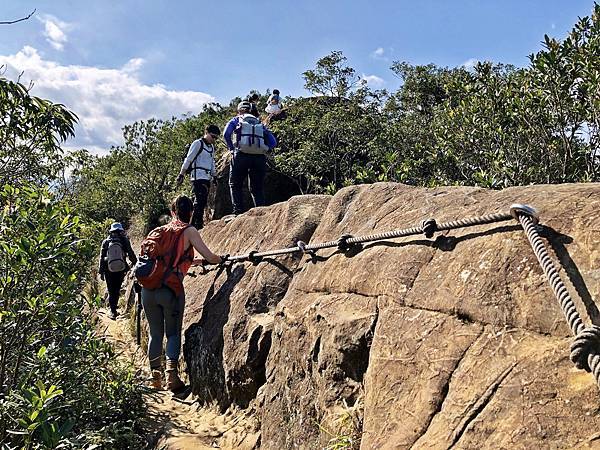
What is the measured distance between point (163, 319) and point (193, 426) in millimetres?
1435

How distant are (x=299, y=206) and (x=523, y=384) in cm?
417

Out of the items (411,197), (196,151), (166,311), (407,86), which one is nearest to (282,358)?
(411,197)

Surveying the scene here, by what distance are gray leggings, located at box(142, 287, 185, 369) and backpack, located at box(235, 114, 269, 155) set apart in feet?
10.5

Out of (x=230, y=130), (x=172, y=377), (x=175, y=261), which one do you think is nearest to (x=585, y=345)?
(x=175, y=261)

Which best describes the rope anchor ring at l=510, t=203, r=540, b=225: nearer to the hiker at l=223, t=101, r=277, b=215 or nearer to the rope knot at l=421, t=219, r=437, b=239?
the rope knot at l=421, t=219, r=437, b=239

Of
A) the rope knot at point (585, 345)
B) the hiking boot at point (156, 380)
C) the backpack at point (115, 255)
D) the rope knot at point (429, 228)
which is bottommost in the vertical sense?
the hiking boot at point (156, 380)

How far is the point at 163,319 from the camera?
248 inches

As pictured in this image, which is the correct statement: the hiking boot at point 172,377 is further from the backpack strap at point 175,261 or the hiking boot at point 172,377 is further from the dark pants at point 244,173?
the dark pants at point 244,173

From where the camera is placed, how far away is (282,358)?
4.55 meters

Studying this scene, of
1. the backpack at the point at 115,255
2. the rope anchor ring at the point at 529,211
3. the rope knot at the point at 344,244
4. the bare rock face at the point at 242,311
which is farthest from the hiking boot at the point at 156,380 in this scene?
the backpack at the point at 115,255

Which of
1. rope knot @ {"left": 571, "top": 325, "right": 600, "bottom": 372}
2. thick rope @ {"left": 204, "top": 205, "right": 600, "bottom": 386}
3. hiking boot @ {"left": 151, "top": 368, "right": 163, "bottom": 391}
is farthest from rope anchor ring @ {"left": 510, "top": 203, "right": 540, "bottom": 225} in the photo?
hiking boot @ {"left": 151, "top": 368, "right": 163, "bottom": 391}

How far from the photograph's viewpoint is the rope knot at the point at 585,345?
212 centimetres

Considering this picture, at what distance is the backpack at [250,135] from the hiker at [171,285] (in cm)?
258

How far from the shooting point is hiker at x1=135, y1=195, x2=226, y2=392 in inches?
240
